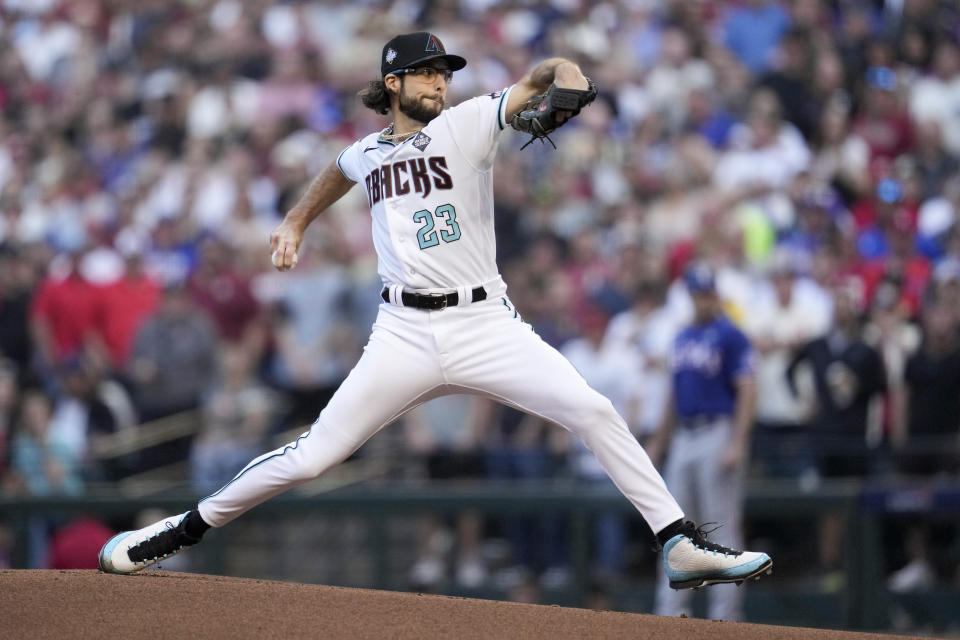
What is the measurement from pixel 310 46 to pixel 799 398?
7004mm

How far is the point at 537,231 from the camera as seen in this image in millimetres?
10828

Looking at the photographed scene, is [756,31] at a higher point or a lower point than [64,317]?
higher

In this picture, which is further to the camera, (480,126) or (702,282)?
(702,282)

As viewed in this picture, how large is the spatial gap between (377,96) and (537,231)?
18.3 feet

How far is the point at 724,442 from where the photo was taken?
827 cm

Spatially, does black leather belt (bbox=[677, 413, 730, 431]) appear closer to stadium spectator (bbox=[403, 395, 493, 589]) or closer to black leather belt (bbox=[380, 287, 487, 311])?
stadium spectator (bbox=[403, 395, 493, 589])

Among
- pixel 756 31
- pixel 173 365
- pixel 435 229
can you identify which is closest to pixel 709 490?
pixel 435 229

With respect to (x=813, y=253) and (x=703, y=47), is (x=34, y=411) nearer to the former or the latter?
(x=813, y=253)

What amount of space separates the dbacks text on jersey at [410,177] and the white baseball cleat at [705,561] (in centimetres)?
157

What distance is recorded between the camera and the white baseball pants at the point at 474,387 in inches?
194

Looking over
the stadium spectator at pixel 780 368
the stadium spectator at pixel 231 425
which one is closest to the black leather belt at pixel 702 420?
the stadium spectator at pixel 780 368

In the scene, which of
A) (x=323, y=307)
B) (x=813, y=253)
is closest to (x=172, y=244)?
(x=323, y=307)

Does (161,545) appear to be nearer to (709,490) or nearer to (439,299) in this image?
(439,299)

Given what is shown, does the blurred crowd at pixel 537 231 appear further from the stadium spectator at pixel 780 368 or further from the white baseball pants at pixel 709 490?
the white baseball pants at pixel 709 490
